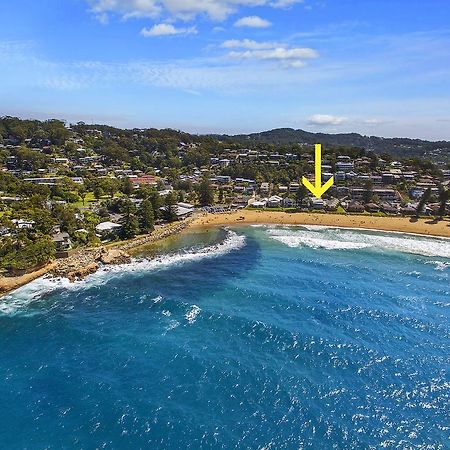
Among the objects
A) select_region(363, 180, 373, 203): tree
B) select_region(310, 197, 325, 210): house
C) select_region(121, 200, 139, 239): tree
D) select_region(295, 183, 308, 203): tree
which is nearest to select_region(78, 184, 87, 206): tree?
select_region(121, 200, 139, 239): tree

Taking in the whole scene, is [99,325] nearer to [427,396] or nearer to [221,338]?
[221,338]

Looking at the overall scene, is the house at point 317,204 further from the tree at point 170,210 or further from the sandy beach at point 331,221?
the tree at point 170,210

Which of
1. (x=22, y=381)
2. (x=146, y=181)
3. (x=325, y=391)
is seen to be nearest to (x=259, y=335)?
(x=325, y=391)

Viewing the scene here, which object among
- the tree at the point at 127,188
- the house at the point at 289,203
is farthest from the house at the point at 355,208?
the tree at the point at 127,188

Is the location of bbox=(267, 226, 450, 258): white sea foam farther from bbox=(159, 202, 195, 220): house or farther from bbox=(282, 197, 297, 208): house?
bbox=(159, 202, 195, 220): house

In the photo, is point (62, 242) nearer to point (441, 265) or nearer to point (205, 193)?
point (205, 193)
